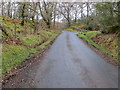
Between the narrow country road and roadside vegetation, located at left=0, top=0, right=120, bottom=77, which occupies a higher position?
roadside vegetation, located at left=0, top=0, right=120, bottom=77

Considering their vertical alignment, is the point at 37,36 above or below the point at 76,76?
above

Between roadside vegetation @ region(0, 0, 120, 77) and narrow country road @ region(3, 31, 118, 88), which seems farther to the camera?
roadside vegetation @ region(0, 0, 120, 77)

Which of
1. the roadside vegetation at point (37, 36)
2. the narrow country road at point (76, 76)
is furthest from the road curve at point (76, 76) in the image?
the roadside vegetation at point (37, 36)

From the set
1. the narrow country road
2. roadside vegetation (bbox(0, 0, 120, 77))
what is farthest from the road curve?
roadside vegetation (bbox(0, 0, 120, 77))

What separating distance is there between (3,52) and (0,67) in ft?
5.41

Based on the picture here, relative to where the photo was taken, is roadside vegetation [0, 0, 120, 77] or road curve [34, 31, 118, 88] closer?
road curve [34, 31, 118, 88]

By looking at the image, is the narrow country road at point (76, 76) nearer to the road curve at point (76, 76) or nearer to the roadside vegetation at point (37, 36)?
the road curve at point (76, 76)

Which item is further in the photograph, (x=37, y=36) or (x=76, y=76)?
(x=37, y=36)

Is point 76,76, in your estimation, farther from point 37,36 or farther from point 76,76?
point 37,36

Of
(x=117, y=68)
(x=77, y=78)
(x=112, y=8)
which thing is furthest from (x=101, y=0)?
(x=77, y=78)

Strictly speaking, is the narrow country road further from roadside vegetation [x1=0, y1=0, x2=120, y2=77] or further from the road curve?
roadside vegetation [x1=0, y1=0, x2=120, y2=77]

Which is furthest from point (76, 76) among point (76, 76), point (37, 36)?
point (37, 36)

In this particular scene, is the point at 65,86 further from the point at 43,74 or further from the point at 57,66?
the point at 57,66

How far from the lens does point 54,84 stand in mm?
4297
